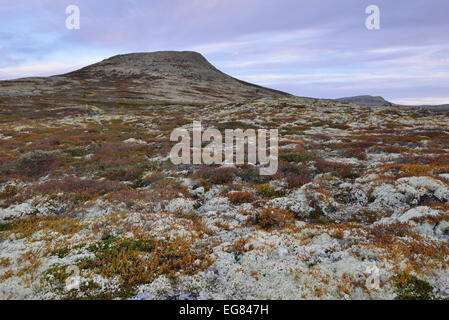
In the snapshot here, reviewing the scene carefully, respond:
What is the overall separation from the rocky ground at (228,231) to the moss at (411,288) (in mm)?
27

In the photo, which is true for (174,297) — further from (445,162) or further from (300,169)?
(445,162)

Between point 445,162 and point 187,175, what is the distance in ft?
57.8

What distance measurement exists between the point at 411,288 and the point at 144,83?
5646 inches

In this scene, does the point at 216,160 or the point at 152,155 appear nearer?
the point at 216,160

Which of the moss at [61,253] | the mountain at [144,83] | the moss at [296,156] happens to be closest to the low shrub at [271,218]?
the moss at [61,253]

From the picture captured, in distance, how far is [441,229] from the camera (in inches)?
330

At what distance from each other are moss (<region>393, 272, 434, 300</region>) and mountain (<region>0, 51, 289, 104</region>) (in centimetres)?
9519

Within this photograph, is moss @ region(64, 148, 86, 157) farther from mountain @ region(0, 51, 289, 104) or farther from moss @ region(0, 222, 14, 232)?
mountain @ region(0, 51, 289, 104)

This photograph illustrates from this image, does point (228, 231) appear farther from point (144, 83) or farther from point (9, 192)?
point (144, 83)

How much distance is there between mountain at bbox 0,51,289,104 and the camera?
9688cm

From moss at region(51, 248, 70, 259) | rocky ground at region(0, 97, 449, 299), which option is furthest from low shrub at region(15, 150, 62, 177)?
moss at region(51, 248, 70, 259)

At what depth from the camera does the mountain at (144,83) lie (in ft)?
318

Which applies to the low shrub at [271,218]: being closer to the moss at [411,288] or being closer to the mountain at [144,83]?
the moss at [411,288]
